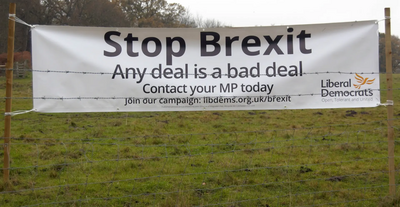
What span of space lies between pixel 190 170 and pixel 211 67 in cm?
242

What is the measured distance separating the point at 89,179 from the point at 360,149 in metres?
6.45

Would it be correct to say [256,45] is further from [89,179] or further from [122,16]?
[122,16]

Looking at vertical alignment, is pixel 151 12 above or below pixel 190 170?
above

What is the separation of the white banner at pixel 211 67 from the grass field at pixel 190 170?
0.73 m

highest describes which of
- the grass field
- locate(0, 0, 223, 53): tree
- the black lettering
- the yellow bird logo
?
locate(0, 0, 223, 53): tree

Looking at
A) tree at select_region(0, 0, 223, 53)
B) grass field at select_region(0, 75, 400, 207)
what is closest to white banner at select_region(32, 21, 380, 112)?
grass field at select_region(0, 75, 400, 207)

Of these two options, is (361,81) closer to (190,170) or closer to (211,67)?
(211,67)

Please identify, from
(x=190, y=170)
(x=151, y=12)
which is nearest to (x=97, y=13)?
(x=151, y=12)

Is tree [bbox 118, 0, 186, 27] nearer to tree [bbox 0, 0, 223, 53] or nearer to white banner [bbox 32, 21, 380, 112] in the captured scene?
tree [bbox 0, 0, 223, 53]

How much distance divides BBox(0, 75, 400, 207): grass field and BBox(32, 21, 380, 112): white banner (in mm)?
731

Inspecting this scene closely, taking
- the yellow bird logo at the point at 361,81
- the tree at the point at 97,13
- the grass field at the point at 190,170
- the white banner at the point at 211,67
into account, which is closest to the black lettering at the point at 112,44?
Result: the white banner at the point at 211,67

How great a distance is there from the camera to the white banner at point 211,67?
6035mm

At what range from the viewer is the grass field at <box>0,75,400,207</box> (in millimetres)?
6047

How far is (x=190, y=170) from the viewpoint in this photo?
7.71m
